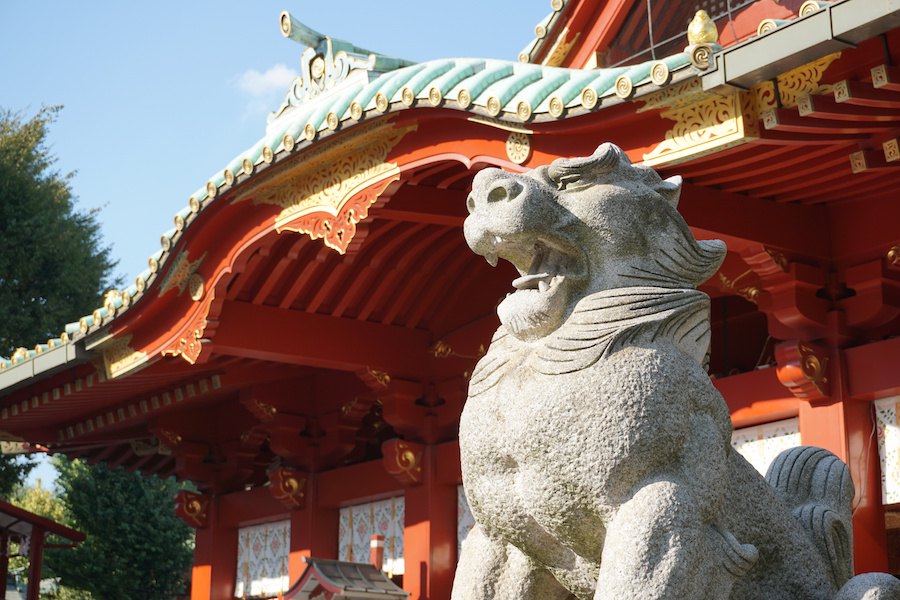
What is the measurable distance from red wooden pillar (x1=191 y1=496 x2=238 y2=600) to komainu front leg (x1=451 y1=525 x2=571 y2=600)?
8210mm

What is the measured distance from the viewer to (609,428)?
115 inches

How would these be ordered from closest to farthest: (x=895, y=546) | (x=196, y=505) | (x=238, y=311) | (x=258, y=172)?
1. (x=258, y=172)
2. (x=238, y=311)
3. (x=895, y=546)
4. (x=196, y=505)

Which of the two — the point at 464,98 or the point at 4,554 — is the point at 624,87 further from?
the point at 4,554

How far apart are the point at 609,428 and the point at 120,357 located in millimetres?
6564

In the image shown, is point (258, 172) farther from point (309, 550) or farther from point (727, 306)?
point (309, 550)

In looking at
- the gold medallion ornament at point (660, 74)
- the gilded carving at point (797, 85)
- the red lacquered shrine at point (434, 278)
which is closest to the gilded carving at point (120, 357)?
the red lacquered shrine at point (434, 278)

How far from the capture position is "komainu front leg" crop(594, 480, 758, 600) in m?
2.86

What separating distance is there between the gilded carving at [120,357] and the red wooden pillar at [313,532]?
6.37ft

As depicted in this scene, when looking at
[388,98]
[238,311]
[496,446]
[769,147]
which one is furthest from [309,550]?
[496,446]

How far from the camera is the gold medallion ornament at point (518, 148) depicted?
5832mm

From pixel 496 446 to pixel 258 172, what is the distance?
4115 millimetres

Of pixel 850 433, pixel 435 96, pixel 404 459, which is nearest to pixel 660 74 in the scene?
pixel 435 96

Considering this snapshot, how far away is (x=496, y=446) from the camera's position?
3104 mm

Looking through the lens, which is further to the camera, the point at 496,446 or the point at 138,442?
the point at 138,442
